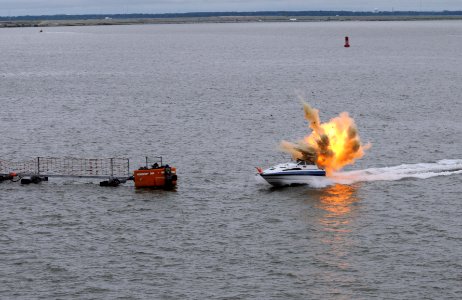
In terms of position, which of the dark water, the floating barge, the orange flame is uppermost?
the orange flame

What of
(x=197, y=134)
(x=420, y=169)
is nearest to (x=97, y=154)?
(x=197, y=134)

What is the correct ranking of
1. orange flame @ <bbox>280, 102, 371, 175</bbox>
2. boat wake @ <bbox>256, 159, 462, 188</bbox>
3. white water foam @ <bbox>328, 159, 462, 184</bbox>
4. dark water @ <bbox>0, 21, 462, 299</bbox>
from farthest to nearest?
1. white water foam @ <bbox>328, 159, 462, 184</bbox>
2. orange flame @ <bbox>280, 102, 371, 175</bbox>
3. boat wake @ <bbox>256, 159, 462, 188</bbox>
4. dark water @ <bbox>0, 21, 462, 299</bbox>

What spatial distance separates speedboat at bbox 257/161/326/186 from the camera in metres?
95.6

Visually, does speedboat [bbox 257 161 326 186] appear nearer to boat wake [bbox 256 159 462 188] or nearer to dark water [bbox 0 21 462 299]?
boat wake [bbox 256 159 462 188]

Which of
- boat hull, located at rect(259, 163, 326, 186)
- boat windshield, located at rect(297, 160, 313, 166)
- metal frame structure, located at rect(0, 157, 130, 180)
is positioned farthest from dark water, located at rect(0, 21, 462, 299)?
boat windshield, located at rect(297, 160, 313, 166)

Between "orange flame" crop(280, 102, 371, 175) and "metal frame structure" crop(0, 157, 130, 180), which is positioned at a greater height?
"orange flame" crop(280, 102, 371, 175)

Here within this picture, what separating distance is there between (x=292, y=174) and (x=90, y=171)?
26.4 metres

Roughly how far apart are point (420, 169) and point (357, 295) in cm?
4414

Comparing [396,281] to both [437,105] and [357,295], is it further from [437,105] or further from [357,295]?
[437,105]

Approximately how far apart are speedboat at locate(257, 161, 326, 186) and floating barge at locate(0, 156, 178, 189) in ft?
36.9

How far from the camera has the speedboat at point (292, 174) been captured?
9562 centimetres

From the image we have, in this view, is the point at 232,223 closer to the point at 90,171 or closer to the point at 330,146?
the point at 330,146

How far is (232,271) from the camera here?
68.0m

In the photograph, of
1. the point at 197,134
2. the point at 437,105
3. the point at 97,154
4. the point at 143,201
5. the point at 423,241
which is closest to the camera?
the point at 423,241
